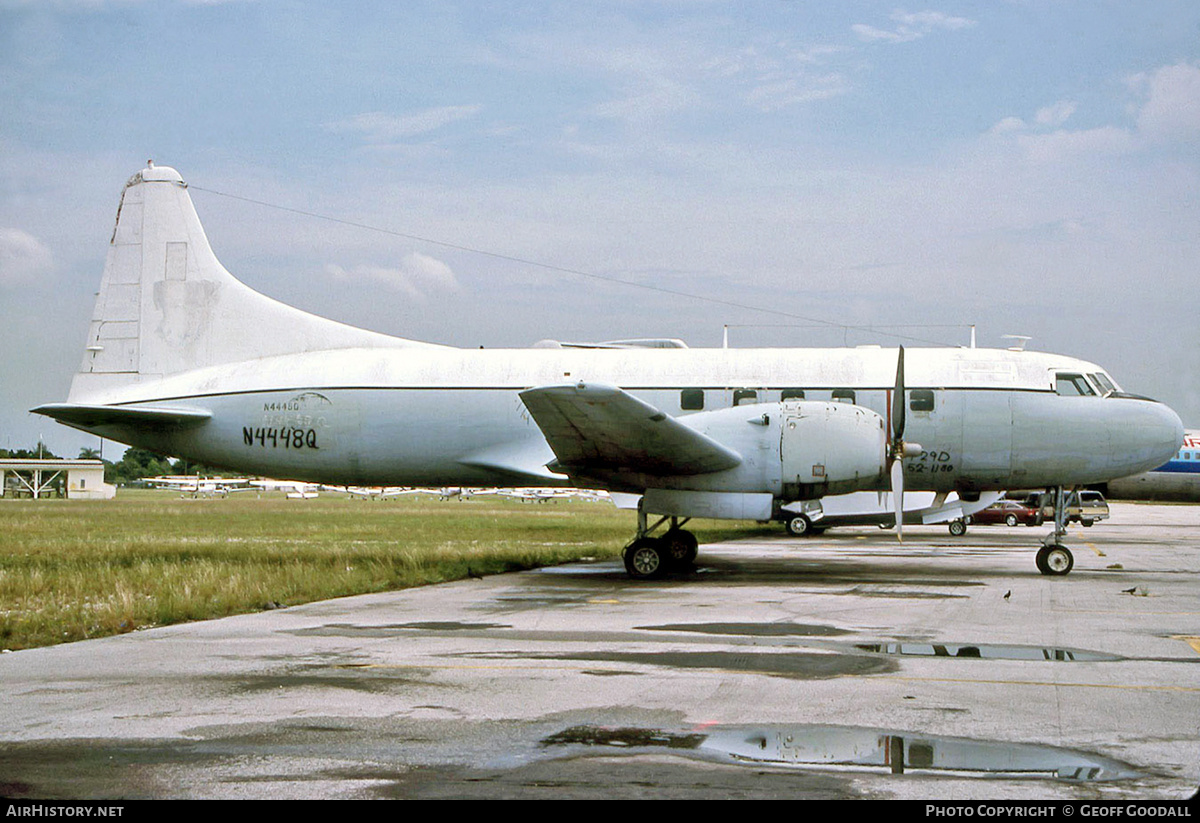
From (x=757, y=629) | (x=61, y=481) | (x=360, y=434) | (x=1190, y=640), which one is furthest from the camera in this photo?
(x=61, y=481)

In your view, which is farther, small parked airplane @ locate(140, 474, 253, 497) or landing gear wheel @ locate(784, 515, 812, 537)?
small parked airplane @ locate(140, 474, 253, 497)

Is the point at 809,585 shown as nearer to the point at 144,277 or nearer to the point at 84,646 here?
the point at 84,646

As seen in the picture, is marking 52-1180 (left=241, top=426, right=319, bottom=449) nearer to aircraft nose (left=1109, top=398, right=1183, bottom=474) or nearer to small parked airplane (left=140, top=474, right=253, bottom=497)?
aircraft nose (left=1109, top=398, right=1183, bottom=474)

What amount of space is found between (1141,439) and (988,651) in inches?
408

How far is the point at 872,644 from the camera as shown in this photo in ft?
34.1

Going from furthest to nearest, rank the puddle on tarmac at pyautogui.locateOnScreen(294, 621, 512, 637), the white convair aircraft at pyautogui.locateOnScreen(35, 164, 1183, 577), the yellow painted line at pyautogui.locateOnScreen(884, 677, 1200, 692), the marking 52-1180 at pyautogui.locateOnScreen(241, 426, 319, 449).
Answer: the marking 52-1180 at pyautogui.locateOnScreen(241, 426, 319, 449) → the white convair aircraft at pyautogui.locateOnScreen(35, 164, 1183, 577) → the puddle on tarmac at pyautogui.locateOnScreen(294, 621, 512, 637) → the yellow painted line at pyautogui.locateOnScreen(884, 677, 1200, 692)

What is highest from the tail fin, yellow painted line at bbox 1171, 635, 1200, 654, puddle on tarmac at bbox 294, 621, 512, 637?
the tail fin

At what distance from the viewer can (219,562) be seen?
19312mm

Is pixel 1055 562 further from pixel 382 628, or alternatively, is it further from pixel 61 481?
pixel 61 481

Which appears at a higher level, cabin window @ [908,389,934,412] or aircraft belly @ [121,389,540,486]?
cabin window @ [908,389,934,412]

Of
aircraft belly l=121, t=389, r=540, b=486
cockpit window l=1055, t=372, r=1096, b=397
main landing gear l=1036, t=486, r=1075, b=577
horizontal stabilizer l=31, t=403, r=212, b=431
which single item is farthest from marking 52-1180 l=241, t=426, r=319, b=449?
cockpit window l=1055, t=372, r=1096, b=397

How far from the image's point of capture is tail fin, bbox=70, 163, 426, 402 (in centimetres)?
2125

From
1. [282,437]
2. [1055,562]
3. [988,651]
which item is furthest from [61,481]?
[988,651]

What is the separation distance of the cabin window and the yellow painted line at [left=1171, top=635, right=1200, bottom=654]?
814 centimetres
